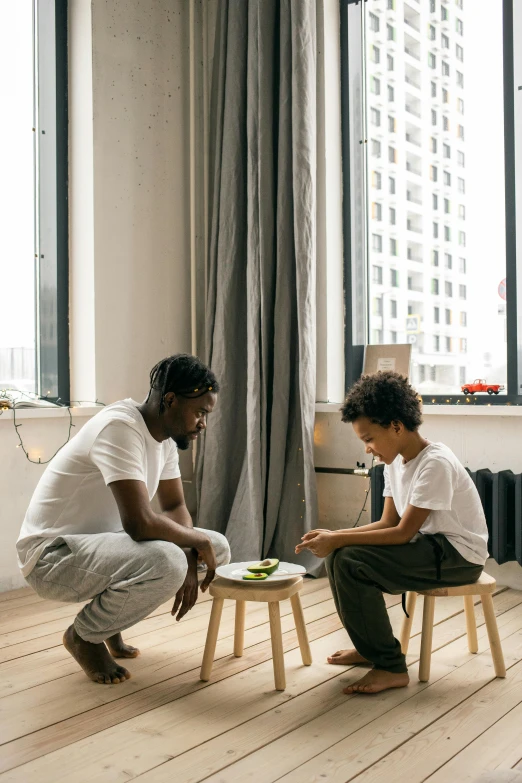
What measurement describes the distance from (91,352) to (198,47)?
1.69 metres

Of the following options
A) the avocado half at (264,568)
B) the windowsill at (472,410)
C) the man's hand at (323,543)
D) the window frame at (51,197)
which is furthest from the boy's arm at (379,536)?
the window frame at (51,197)

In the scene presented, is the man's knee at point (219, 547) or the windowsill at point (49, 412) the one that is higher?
the windowsill at point (49, 412)

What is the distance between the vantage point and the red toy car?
3303 mm

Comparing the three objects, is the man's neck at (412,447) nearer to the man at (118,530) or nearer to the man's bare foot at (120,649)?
the man at (118,530)

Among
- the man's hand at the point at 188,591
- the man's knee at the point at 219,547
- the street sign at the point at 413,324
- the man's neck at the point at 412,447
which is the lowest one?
the man's hand at the point at 188,591

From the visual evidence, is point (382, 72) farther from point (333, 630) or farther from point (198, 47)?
point (333, 630)

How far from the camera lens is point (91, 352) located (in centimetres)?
351

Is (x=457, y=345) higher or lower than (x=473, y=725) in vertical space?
higher

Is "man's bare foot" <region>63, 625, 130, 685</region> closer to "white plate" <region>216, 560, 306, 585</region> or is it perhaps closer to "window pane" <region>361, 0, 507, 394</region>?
"white plate" <region>216, 560, 306, 585</region>

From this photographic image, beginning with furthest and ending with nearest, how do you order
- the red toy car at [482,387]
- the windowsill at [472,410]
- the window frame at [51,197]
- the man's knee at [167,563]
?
the window frame at [51,197] → the red toy car at [482,387] → the windowsill at [472,410] → the man's knee at [167,563]

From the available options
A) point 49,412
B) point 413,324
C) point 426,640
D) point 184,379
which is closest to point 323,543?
point 426,640

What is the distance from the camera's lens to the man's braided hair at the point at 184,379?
2.19 meters

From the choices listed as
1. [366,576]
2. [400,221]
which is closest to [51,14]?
[400,221]

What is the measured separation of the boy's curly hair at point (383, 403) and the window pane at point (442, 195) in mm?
1306
